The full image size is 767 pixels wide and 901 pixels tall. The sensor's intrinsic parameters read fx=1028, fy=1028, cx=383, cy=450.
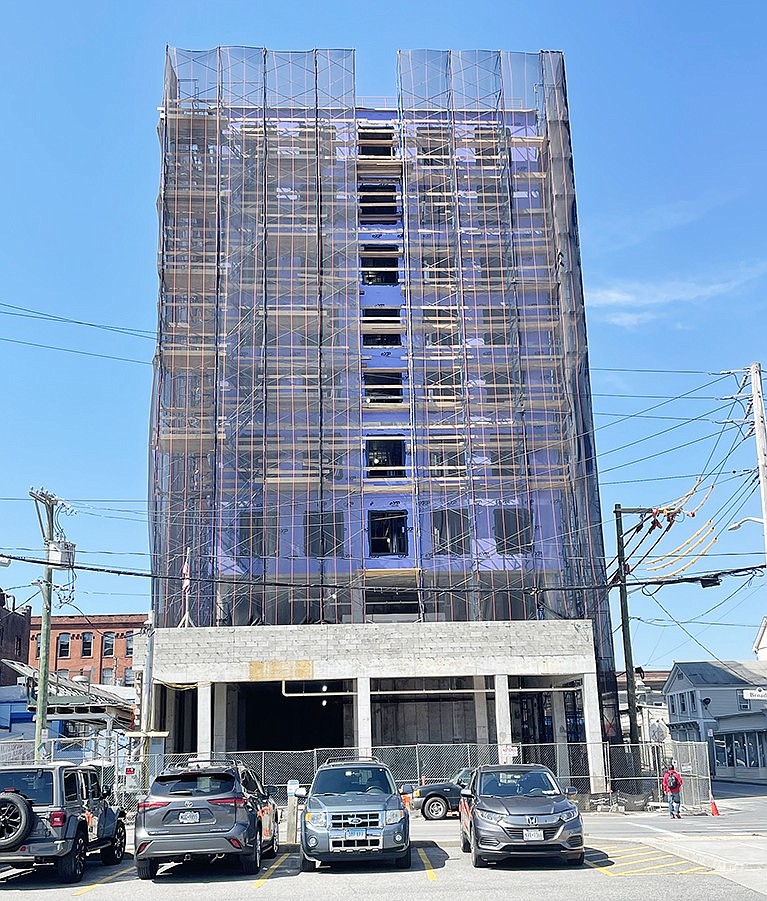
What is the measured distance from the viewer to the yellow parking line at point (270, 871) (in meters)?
15.9

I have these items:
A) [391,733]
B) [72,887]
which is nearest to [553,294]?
[391,733]

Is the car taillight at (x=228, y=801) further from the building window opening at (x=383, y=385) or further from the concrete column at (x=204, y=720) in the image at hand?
the building window opening at (x=383, y=385)

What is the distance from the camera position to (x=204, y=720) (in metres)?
36.3

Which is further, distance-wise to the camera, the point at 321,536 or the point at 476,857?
the point at 321,536

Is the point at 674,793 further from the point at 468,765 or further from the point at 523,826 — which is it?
the point at 523,826

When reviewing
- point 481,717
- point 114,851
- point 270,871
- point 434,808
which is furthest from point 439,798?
point 270,871

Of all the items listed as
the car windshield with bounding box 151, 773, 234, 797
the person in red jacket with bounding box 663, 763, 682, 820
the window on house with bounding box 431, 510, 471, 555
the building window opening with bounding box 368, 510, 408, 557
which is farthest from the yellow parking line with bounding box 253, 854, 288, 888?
the building window opening with bounding box 368, 510, 408, 557

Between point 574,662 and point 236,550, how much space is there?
1377cm

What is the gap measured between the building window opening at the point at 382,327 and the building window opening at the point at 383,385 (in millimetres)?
1507

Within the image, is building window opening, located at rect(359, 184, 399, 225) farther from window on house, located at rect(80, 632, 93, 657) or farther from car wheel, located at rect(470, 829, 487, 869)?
window on house, located at rect(80, 632, 93, 657)

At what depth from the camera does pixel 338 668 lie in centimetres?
3759

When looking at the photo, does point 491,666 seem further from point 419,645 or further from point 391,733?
point 391,733

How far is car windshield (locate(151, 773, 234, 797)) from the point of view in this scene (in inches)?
659

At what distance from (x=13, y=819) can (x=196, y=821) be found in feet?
9.08
